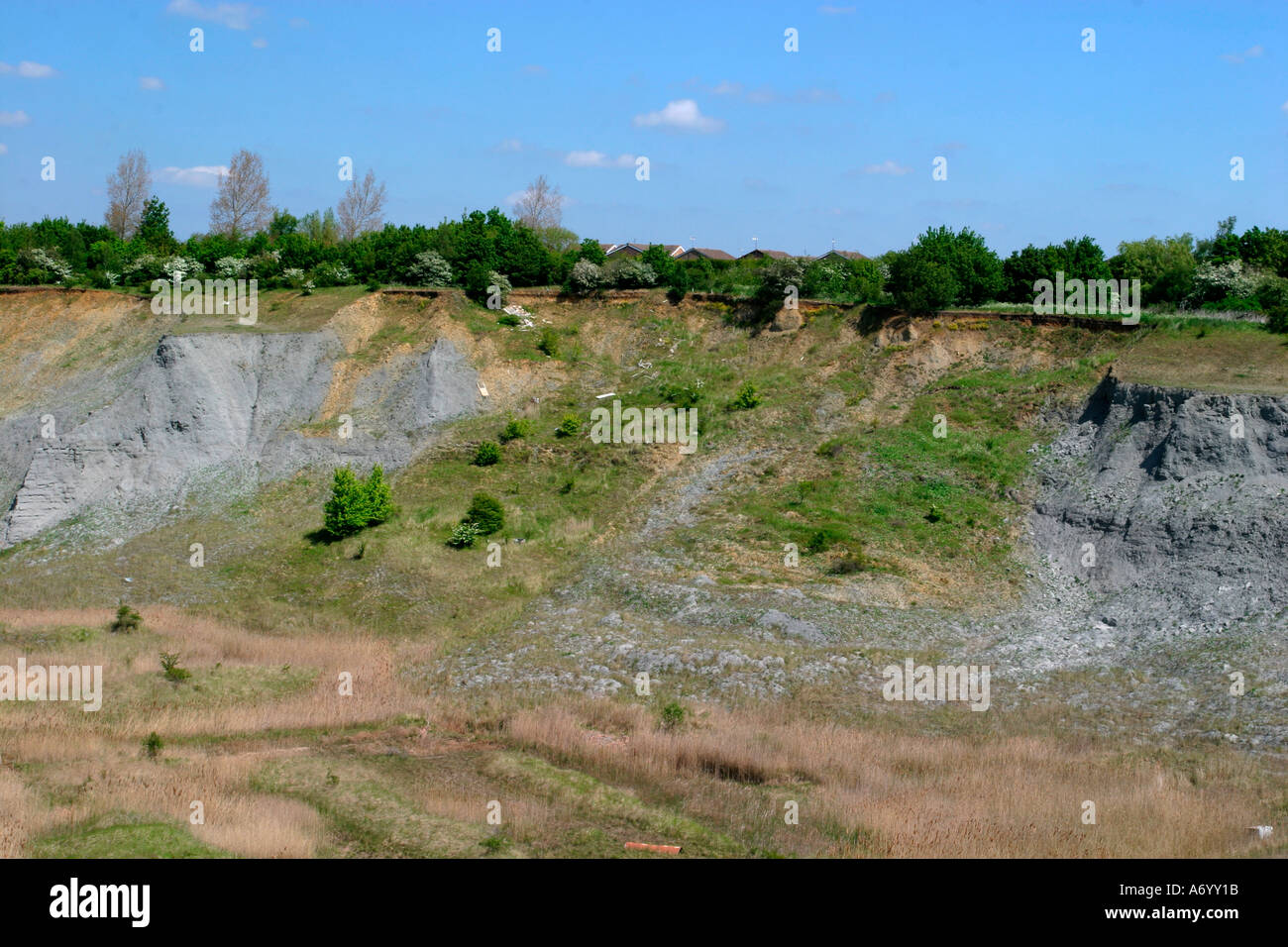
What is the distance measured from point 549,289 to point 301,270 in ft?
38.7

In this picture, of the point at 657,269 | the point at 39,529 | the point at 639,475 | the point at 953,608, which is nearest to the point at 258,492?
the point at 39,529

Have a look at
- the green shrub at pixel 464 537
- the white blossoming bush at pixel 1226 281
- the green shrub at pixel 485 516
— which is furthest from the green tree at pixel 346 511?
the white blossoming bush at pixel 1226 281

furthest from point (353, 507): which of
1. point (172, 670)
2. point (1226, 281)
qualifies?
point (1226, 281)

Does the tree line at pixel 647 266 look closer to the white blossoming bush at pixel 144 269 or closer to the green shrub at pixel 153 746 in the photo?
the white blossoming bush at pixel 144 269

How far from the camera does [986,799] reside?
16.0 metres

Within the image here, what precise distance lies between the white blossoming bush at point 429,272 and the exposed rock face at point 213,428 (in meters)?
5.82

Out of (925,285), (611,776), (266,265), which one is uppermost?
(266,265)

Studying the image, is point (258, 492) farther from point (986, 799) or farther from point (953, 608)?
point (986, 799)

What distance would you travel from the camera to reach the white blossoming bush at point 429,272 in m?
45.2

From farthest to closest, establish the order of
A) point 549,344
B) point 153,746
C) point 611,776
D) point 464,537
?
1. point 549,344
2. point 464,537
3. point 153,746
4. point 611,776

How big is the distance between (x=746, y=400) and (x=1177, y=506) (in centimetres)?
1519

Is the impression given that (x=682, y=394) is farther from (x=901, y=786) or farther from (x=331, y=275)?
(x=901, y=786)
